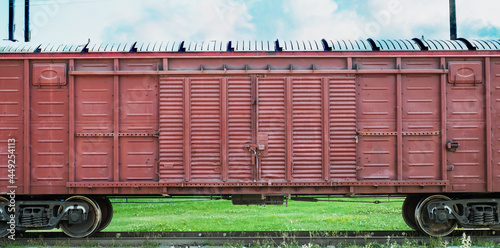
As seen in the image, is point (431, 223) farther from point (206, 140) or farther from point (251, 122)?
point (206, 140)

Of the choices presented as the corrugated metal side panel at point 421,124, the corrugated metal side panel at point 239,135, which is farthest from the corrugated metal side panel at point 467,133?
the corrugated metal side panel at point 239,135

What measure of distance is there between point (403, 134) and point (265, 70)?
Result: 3.09 meters

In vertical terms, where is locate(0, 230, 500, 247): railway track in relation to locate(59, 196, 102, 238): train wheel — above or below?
below

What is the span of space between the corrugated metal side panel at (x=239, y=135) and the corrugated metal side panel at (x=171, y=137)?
0.97 metres

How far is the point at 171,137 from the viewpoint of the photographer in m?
8.79

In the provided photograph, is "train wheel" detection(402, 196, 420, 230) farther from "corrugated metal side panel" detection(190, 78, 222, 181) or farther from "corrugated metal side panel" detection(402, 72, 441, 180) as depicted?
"corrugated metal side panel" detection(190, 78, 222, 181)

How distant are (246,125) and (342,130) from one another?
1.95 metres

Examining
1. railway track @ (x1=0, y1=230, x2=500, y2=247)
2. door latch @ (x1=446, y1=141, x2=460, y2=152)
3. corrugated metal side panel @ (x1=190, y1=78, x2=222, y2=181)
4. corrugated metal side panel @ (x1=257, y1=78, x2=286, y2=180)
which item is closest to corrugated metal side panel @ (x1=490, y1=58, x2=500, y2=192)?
door latch @ (x1=446, y1=141, x2=460, y2=152)

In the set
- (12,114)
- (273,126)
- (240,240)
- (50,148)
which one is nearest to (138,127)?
(50,148)

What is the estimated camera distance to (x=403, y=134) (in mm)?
8859

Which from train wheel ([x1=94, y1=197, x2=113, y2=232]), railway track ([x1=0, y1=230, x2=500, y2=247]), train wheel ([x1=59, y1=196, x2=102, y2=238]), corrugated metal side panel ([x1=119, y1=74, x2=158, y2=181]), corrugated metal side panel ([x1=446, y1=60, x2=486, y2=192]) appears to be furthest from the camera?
train wheel ([x1=94, y1=197, x2=113, y2=232])

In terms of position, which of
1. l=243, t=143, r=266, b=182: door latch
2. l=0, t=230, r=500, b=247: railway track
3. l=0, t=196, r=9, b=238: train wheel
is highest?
l=243, t=143, r=266, b=182: door latch

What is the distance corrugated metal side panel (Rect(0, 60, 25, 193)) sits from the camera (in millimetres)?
8820

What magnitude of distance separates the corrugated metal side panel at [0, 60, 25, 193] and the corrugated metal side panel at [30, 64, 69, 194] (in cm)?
24
